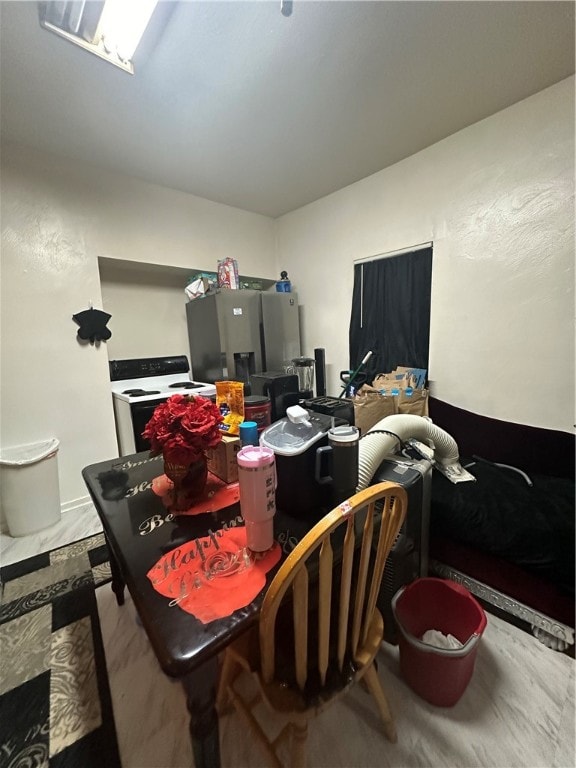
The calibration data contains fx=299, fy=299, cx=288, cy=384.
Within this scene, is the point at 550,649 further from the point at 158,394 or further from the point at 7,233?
the point at 7,233

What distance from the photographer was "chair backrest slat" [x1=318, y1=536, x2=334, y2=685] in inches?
24.5

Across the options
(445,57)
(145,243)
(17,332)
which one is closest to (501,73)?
(445,57)

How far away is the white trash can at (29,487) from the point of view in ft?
6.35

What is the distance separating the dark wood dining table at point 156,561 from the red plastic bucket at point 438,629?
0.63m

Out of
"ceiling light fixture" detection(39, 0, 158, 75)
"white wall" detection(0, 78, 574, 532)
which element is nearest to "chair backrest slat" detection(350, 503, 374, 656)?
"white wall" detection(0, 78, 574, 532)

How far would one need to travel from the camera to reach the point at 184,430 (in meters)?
0.90

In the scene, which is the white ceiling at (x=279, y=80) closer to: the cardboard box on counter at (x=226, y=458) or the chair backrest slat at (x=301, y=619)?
the cardboard box on counter at (x=226, y=458)

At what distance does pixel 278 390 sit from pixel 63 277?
191cm

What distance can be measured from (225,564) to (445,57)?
2.31 metres

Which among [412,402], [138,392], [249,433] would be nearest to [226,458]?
[249,433]

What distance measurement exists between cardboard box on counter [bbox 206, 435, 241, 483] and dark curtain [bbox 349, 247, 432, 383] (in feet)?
5.87

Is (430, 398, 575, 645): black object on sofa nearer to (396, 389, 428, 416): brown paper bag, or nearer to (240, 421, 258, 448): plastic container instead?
(396, 389, 428, 416): brown paper bag

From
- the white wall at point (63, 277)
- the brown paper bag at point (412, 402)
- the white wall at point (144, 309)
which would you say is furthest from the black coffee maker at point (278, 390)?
the white wall at point (144, 309)

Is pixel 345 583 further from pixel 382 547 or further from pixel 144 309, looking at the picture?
pixel 144 309
